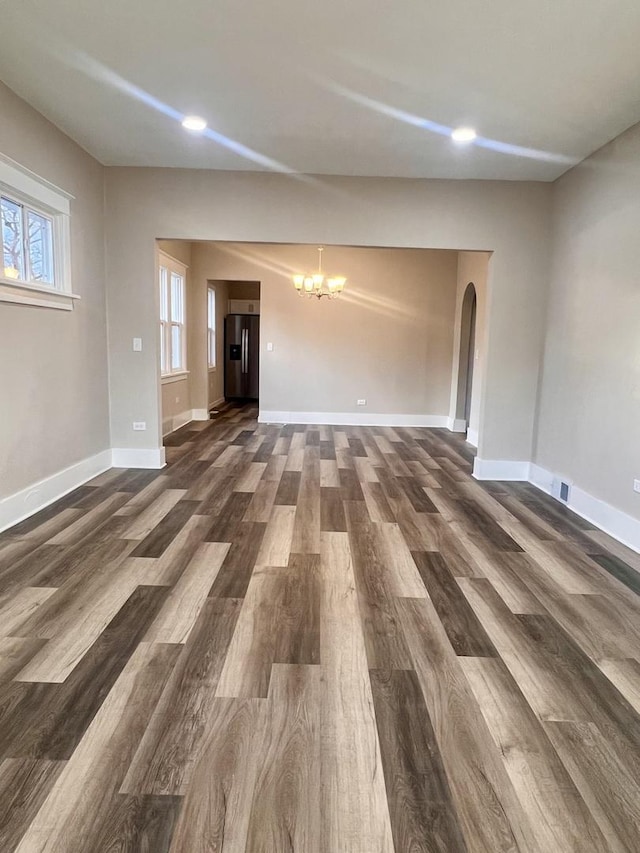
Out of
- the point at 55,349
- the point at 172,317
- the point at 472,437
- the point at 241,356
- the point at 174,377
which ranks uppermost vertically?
the point at 172,317

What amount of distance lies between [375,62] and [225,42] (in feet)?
2.65

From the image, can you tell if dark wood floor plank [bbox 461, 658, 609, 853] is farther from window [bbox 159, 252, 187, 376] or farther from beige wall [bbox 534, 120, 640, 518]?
window [bbox 159, 252, 187, 376]

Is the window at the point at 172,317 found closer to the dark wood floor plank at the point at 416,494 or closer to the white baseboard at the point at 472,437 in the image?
the dark wood floor plank at the point at 416,494

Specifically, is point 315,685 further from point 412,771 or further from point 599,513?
point 599,513

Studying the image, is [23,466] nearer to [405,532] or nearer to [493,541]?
[405,532]

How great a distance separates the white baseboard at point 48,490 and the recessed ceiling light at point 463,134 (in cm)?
393

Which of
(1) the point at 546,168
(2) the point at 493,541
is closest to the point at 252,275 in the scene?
(1) the point at 546,168

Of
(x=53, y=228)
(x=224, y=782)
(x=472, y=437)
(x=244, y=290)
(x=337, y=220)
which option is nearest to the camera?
(x=224, y=782)

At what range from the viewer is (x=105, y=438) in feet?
16.1

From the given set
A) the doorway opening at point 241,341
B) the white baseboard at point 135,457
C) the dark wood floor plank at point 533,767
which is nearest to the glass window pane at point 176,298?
the white baseboard at point 135,457

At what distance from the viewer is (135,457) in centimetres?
505

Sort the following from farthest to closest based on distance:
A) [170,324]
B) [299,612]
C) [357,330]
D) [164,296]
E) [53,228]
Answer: [357,330], [170,324], [164,296], [53,228], [299,612]

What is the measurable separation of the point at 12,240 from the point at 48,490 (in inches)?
70.4

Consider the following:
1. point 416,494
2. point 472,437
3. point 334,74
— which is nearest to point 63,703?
point 416,494
